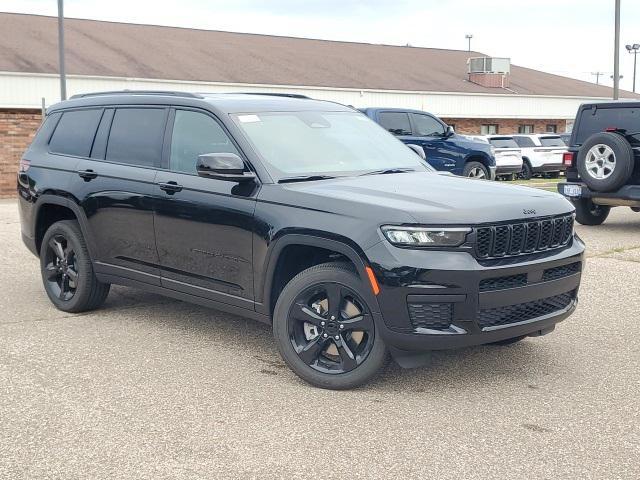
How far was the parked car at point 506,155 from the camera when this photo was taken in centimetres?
2694

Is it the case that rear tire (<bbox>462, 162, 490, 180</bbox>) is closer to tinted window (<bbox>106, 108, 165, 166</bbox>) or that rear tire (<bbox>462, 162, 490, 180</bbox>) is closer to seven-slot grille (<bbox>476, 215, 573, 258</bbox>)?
tinted window (<bbox>106, 108, 165, 166</bbox>)

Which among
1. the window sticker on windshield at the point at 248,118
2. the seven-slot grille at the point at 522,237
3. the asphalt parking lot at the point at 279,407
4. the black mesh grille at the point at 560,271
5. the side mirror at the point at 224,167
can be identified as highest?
the window sticker on windshield at the point at 248,118

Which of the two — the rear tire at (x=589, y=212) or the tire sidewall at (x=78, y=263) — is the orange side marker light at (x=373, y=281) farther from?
the rear tire at (x=589, y=212)

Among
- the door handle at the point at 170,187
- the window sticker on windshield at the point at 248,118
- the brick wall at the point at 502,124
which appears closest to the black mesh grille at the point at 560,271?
the window sticker on windshield at the point at 248,118

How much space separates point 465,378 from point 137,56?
28507 mm

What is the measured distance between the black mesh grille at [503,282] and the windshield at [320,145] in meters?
1.41

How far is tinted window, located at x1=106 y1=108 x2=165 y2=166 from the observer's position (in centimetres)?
628

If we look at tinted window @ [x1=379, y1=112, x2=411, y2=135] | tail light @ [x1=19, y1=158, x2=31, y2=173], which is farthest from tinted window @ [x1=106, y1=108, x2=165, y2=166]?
tinted window @ [x1=379, y1=112, x2=411, y2=135]

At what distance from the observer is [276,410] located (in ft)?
15.4

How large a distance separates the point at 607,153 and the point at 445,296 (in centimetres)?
770

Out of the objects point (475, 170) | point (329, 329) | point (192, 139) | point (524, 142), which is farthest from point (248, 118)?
point (524, 142)

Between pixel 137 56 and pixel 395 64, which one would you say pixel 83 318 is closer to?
pixel 137 56

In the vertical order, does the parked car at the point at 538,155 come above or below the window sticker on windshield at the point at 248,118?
below

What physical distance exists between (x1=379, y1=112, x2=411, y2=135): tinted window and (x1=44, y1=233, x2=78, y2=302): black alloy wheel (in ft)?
40.7
